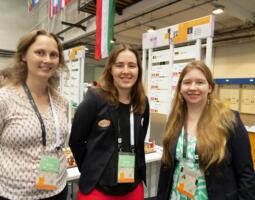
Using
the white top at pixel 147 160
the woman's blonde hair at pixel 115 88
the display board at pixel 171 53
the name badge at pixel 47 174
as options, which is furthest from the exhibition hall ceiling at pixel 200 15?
the name badge at pixel 47 174

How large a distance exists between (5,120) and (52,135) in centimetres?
23

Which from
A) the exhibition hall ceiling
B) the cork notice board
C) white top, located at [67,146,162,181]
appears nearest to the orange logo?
white top, located at [67,146,162,181]

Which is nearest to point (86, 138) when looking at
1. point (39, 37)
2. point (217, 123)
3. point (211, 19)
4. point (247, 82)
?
point (39, 37)

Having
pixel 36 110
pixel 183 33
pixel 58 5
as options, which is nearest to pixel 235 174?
pixel 36 110

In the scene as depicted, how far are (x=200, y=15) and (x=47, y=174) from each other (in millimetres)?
6707

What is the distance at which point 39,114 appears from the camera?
1201mm

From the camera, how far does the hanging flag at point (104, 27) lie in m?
3.73

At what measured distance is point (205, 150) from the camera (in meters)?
1.27

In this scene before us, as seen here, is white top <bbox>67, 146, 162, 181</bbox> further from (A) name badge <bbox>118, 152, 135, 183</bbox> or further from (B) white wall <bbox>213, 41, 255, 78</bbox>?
(B) white wall <bbox>213, 41, 255, 78</bbox>

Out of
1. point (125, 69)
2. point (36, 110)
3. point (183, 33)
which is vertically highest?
point (183, 33)

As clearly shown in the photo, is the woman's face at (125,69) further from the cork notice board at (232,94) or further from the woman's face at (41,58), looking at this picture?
the cork notice board at (232,94)

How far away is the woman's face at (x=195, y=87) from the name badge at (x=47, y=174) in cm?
80

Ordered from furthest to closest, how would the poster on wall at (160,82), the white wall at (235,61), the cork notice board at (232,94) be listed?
the cork notice board at (232,94) → the white wall at (235,61) → the poster on wall at (160,82)

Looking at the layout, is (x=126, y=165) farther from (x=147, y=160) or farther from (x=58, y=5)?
(x=58, y=5)
